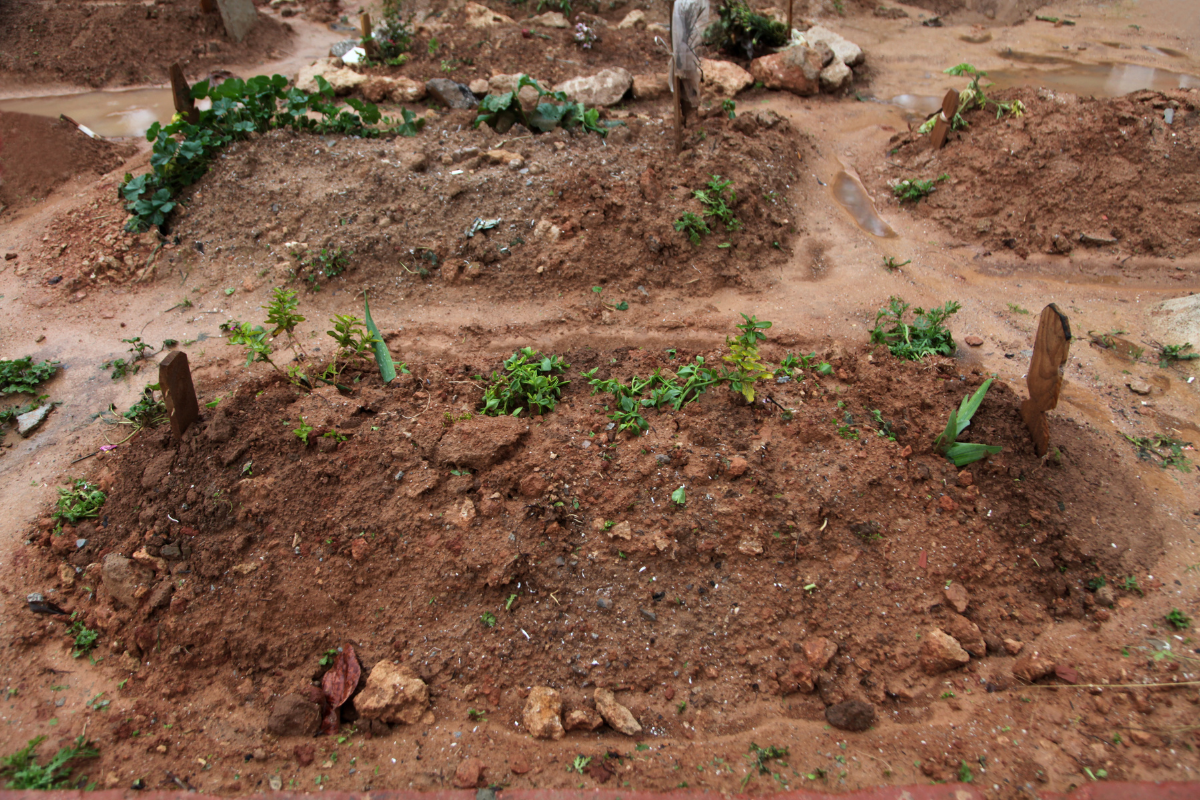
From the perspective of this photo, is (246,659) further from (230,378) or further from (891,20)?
(891,20)

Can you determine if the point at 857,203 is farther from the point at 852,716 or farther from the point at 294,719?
the point at 294,719

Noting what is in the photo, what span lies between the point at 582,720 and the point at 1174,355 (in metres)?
4.37

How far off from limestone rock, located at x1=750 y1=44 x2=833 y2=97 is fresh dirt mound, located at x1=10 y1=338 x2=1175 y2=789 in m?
5.36

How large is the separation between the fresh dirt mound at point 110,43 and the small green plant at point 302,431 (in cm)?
801

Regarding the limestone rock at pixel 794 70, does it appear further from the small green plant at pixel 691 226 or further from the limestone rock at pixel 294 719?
the limestone rock at pixel 294 719

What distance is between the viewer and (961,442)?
339cm

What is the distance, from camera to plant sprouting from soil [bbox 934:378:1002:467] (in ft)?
10.7

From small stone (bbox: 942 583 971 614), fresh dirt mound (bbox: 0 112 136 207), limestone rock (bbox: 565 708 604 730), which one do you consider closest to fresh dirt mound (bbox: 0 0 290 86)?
fresh dirt mound (bbox: 0 112 136 207)

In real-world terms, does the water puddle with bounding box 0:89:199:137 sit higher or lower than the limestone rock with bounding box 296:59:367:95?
lower

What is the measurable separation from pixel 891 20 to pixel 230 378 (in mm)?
10051

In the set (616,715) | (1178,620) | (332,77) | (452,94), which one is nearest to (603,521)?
(616,715)

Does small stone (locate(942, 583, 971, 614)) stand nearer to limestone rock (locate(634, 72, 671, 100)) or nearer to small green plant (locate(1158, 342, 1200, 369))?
small green plant (locate(1158, 342, 1200, 369))

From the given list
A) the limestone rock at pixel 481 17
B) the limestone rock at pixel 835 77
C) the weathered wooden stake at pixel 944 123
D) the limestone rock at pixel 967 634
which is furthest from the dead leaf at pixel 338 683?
the limestone rock at pixel 481 17

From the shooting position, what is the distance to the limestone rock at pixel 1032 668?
2656 millimetres
